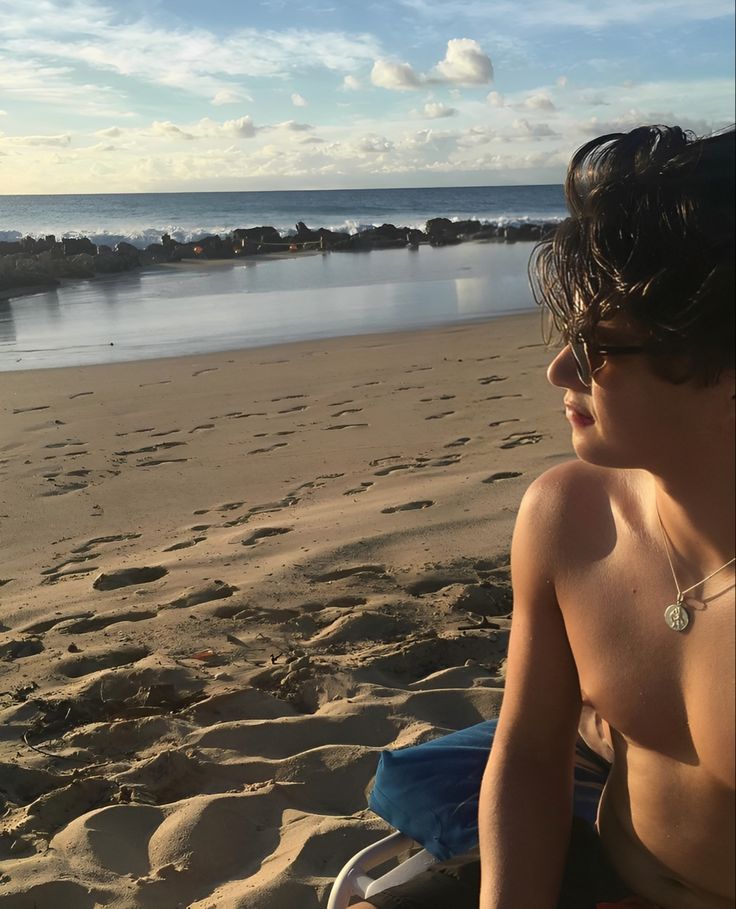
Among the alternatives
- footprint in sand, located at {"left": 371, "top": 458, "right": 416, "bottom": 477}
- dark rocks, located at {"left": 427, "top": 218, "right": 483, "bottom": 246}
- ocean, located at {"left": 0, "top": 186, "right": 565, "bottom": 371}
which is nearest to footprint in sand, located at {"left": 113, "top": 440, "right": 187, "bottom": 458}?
footprint in sand, located at {"left": 371, "top": 458, "right": 416, "bottom": 477}

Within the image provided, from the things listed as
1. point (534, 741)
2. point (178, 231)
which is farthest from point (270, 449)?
point (178, 231)

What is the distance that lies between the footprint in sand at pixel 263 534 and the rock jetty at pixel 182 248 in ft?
47.6

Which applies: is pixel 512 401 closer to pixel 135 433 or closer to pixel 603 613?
pixel 135 433

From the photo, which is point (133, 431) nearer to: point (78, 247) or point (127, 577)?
point (127, 577)

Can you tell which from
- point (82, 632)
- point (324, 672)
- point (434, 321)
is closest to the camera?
point (324, 672)

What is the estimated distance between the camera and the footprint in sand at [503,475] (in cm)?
592

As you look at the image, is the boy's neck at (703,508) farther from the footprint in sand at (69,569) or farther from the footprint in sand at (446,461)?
the footprint in sand at (446,461)

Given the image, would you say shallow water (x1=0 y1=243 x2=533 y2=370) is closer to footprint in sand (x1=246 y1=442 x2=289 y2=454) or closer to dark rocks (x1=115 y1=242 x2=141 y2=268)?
dark rocks (x1=115 y1=242 x2=141 y2=268)

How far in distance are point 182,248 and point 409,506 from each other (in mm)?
23527

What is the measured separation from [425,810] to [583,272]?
3.92ft

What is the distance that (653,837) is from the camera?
1.49m

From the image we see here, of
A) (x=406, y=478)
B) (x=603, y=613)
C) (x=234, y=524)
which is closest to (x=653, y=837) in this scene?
(x=603, y=613)

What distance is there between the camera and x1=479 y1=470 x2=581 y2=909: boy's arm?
158 centimetres

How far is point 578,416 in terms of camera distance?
142cm
